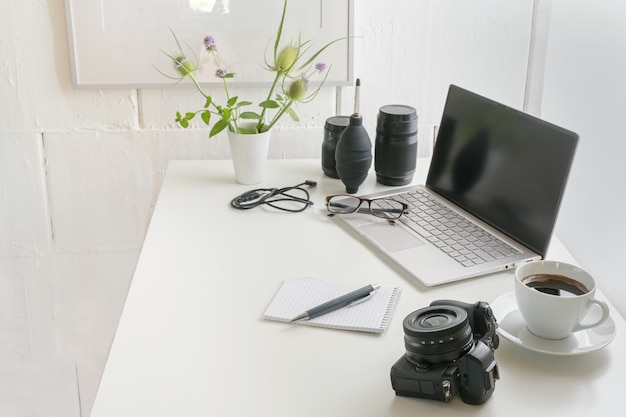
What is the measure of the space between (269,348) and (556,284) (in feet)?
1.34

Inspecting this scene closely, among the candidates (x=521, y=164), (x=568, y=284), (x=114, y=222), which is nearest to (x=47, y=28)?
(x=114, y=222)

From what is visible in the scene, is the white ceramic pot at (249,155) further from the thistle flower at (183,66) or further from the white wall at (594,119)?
the white wall at (594,119)

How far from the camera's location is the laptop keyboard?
4.49ft

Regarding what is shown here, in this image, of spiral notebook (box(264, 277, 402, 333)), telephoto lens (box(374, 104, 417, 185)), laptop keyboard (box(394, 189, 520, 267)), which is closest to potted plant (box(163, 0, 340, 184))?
telephoto lens (box(374, 104, 417, 185))

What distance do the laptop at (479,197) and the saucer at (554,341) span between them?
0.14 meters

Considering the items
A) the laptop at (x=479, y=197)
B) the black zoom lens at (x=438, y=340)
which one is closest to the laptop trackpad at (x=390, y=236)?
the laptop at (x=479, y=197)

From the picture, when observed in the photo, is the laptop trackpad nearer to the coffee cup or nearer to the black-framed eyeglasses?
the black-framed eyeglasses

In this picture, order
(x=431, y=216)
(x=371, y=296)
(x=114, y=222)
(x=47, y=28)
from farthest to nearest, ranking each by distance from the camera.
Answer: (x=114, y=222) < (x=47, y=28) < (x=431, y=216) < (x=371, y=296)

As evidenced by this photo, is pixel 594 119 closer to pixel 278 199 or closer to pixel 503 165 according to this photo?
pixel 503 165

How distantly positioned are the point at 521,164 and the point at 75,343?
1200 millimetres

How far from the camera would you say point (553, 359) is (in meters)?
1.09

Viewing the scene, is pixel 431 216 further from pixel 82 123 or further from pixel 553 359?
pixel 82 123

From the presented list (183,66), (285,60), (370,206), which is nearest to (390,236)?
(370,206)

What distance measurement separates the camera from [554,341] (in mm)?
1102
